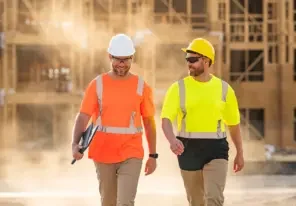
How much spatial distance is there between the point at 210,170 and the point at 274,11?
52.6 ft

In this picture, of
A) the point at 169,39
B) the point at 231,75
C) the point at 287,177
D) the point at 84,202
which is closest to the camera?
the point at 84,202

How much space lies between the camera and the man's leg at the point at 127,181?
19.7 feet

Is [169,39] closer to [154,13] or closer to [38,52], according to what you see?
[154,13]

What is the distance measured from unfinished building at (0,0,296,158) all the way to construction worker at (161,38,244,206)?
46.4 feet

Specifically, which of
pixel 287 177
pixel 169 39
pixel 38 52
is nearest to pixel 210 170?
pixel 287 177

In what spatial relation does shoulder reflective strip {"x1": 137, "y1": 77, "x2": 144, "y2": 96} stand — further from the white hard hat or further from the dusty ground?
the dusty ground

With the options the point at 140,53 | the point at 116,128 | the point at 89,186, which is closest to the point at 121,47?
the point at 116,128

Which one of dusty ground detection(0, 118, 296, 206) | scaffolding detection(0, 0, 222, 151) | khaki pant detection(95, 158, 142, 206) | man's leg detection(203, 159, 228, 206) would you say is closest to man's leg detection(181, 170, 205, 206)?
man's leg detection(203, 159, 228, 206)

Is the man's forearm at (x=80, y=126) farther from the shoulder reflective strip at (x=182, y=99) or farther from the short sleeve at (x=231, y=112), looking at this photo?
the short sleeve at (x=231, y=112)

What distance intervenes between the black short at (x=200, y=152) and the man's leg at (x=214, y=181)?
5 cm

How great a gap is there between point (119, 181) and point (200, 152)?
703 mm

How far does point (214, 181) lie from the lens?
617cm

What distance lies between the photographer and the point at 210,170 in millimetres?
6238

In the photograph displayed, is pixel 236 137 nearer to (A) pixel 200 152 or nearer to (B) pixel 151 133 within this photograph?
(A) pixel 200 152
